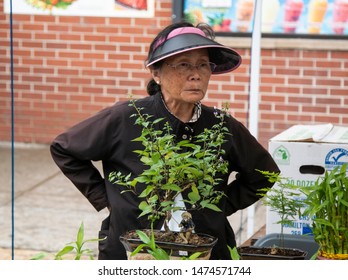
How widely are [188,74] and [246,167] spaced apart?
18.4 inches

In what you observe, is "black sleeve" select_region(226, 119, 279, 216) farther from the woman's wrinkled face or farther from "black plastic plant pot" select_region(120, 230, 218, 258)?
"black plastic plant pot" select_region(120, 230, 218, 258)

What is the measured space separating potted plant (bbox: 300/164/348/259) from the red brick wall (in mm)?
4852

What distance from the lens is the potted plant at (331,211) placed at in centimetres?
274

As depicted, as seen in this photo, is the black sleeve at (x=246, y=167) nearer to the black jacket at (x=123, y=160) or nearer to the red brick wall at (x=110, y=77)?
the black jacket at (x=123, y=160)

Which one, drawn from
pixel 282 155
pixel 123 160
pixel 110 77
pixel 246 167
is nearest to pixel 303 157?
pixel 282 155

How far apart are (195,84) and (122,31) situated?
16.9 ft

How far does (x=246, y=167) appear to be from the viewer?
3559 millimetres

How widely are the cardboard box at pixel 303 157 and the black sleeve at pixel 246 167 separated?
1.35ft

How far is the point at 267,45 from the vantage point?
26.2ft

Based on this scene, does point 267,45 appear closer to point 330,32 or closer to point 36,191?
point 330,32

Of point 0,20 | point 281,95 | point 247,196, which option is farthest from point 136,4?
point 247,196

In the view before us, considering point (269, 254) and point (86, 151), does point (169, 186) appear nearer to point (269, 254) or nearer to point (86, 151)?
point (269, 254)

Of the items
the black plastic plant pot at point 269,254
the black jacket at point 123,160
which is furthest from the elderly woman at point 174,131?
the black plastic plant pot at point 269,254

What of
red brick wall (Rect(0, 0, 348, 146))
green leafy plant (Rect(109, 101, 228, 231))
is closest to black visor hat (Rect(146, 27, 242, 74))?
green leafy plant (Rect(109, 101, 228, 231))
